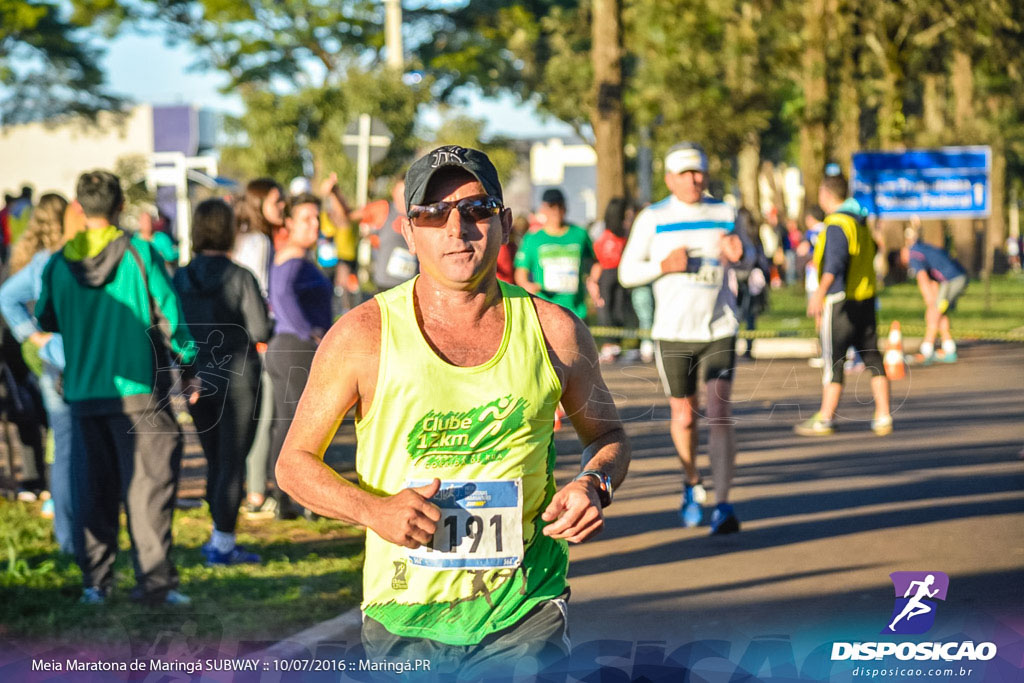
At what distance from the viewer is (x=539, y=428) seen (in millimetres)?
3602

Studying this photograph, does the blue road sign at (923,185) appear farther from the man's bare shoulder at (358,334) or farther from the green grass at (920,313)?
the man's bare shoulder at (358,334)

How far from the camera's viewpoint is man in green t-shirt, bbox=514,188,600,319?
40.4ft

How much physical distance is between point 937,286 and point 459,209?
1623 centimetres

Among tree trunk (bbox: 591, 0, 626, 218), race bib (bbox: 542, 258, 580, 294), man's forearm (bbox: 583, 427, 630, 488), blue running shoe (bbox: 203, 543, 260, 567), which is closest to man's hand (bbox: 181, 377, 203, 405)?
blue running shoe (bbox: 203, 543, 260, 567)

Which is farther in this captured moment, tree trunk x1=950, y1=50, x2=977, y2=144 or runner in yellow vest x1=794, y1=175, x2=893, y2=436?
tree trunk x1=950, y1=50, x2=977, y2=144

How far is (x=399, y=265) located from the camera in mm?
10883

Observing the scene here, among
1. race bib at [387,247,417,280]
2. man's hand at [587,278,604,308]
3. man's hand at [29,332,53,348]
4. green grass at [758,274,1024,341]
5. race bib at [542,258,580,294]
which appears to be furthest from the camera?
green grass at [758,274,1024,341]

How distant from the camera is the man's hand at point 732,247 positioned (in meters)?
8.52

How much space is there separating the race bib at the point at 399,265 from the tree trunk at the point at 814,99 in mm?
20156

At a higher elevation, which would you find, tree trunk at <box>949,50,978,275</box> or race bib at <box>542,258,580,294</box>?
tree trunk at <box>949,50,978,275</box>

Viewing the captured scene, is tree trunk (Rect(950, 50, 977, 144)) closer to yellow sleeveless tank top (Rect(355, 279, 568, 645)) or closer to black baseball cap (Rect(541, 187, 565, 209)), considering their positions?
black baseball cap (Rect(541, 187, 565, 209))

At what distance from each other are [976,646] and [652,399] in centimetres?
782

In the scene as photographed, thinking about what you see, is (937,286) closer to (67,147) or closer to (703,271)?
(703,271)

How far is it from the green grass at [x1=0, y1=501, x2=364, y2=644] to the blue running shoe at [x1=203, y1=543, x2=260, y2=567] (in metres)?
0.06
